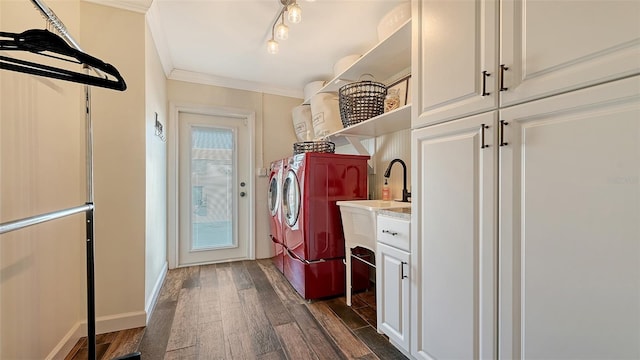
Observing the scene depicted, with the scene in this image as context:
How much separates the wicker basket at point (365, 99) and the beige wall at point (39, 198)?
1.84m

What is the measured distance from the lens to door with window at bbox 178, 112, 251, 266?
3051 millimetres

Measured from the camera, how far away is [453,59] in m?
1.13

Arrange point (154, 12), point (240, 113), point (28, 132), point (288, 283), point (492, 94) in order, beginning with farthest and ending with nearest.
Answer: point (240, 113) → point (288, 283) → point (154, 12) → point (28, 132) → point (492, 94)

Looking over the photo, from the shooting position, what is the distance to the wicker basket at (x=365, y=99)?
2.06m

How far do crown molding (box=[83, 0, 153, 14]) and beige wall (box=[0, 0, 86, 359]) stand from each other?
0.55ft

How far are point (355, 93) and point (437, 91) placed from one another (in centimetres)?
96

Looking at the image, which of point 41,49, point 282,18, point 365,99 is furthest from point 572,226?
point 282,18

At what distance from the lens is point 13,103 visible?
3.74ft

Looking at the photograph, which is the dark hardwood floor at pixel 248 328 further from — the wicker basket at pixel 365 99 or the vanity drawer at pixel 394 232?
the wicker basket at pixel 365 99

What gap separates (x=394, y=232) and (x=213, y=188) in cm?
241

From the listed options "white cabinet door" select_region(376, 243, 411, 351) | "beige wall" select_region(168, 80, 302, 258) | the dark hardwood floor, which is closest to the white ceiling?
"beige wall" select_region(168, 80, 302, 258)

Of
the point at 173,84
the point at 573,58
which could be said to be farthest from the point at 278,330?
the point at 173,84

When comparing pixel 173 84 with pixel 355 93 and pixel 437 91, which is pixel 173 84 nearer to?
pixel 355 93

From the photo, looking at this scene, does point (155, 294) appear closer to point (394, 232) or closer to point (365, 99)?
point (394, 232)
